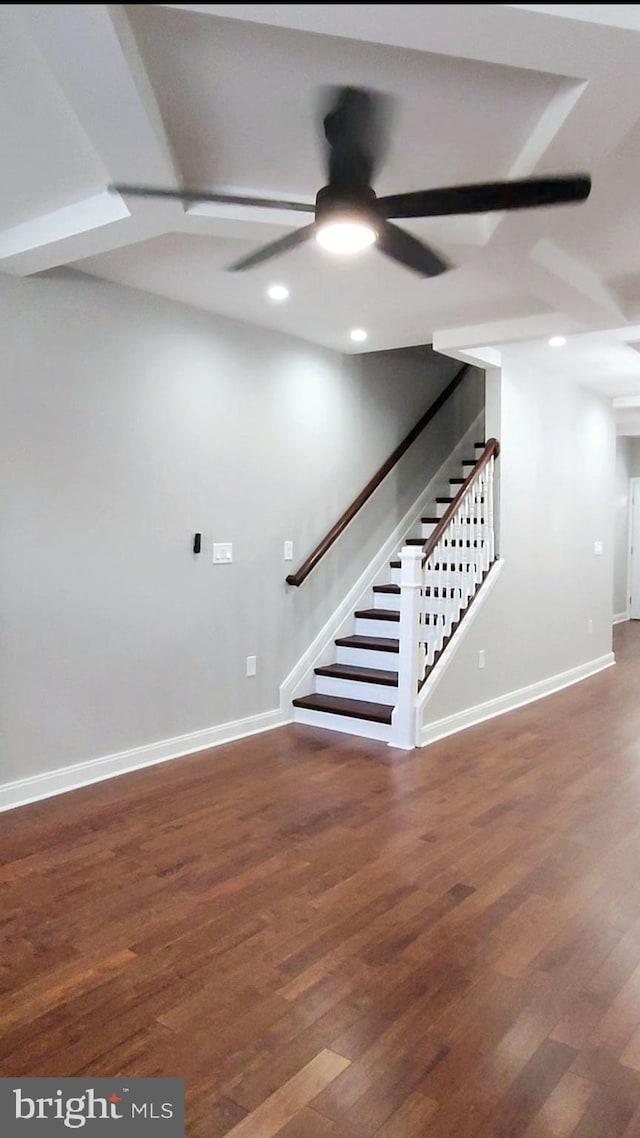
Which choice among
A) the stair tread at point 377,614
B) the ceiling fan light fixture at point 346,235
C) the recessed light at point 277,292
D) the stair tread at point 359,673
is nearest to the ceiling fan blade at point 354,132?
the ceiling fan light fixture at point 346,235

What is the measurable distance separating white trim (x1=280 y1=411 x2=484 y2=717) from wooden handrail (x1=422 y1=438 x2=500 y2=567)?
3.34ft

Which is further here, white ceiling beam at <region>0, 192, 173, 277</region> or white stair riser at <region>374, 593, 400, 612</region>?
white stair riser at <region>374, 593, 400, 612</region>

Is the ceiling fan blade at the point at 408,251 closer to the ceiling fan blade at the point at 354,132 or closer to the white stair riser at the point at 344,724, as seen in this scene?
the ceiling fan blade at the point at 354,132

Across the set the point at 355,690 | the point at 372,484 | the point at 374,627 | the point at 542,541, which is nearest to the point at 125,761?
the point at 355,690

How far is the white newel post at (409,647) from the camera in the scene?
14.8 feet

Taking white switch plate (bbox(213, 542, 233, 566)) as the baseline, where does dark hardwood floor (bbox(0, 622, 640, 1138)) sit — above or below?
below

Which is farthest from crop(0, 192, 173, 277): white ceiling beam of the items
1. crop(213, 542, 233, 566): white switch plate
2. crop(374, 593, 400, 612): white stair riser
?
crop(374, 593, 400, 612): white stair riser

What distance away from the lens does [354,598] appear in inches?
224

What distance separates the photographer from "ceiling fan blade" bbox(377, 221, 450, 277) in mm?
2434

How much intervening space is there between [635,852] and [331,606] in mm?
2861

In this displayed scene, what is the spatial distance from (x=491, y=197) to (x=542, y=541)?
4.29 meters

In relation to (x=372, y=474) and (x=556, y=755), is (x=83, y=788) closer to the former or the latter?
(x=556, y=755)

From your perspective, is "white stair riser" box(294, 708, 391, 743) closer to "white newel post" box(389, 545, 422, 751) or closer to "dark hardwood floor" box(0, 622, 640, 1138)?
"white newel post" box(389, 545, 422, 751)

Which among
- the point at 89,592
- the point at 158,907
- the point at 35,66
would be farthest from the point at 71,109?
the point at 158,907
